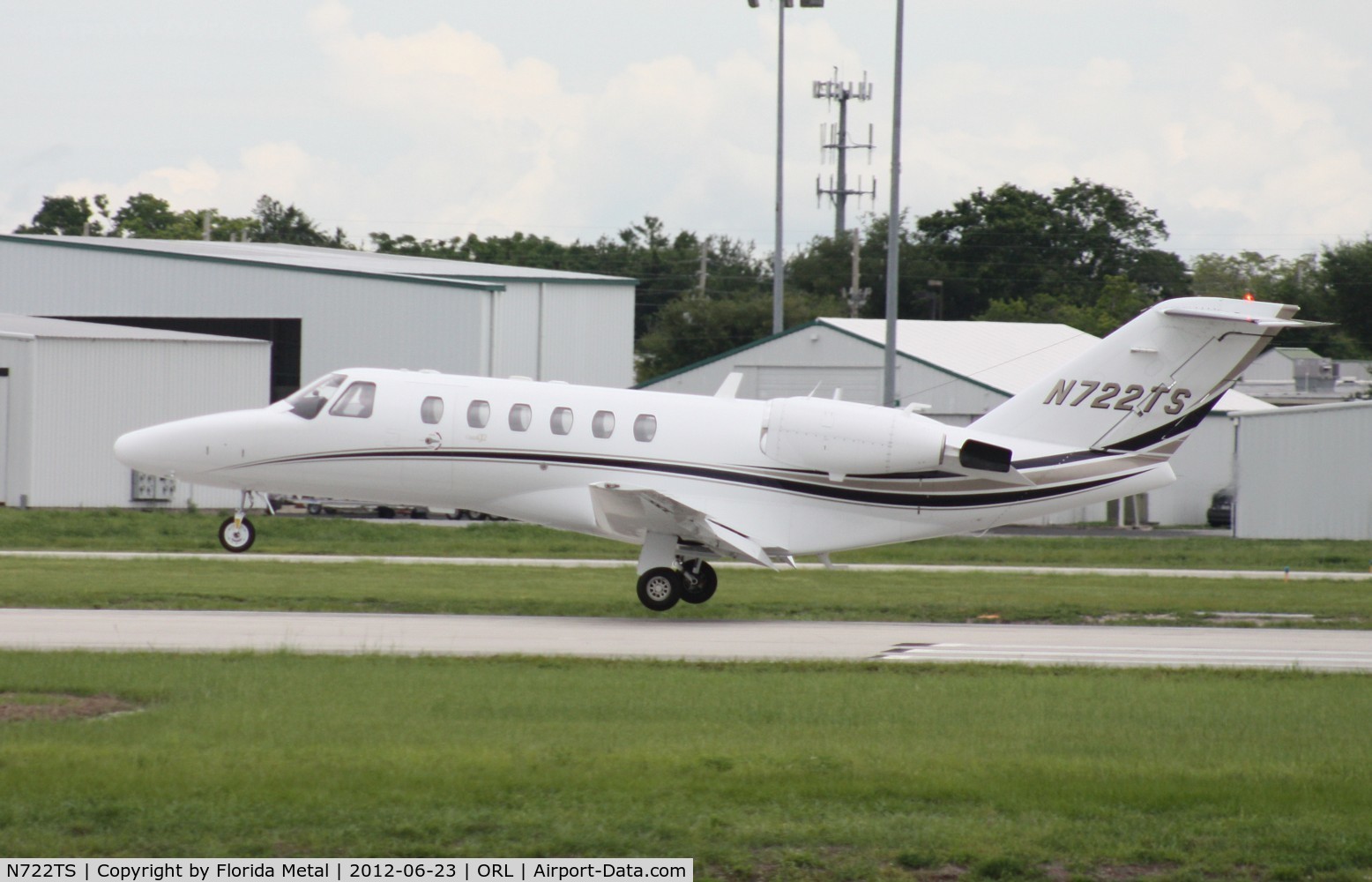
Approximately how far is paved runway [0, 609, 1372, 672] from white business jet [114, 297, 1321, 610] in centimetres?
127

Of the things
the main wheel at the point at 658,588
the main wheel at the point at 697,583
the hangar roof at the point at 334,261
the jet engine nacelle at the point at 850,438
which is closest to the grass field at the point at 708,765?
the jet engine nacelle at the point at 850,438

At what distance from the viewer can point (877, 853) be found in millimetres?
8141

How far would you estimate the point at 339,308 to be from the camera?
4575 centimetres

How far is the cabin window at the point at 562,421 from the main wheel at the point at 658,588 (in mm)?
2161

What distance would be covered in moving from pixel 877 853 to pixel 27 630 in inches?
445

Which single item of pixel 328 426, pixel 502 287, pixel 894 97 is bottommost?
pixel 328 426

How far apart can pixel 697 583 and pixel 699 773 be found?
10.8 m

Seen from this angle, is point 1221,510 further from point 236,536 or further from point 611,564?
point 236,536

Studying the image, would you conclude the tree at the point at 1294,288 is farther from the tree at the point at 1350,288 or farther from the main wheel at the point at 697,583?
the main wheel at the point at 697,583

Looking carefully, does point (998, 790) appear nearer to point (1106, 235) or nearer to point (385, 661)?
point (385, 661)

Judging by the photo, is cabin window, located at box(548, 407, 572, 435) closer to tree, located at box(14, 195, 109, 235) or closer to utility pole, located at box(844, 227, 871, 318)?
utility pole, located at box(844, 227, 871, 318)

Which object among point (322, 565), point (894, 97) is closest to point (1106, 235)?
point (894, 97)

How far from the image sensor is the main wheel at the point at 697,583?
66.2 ft

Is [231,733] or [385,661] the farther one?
[385,661]
